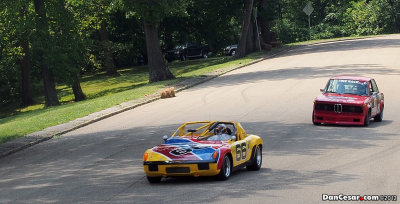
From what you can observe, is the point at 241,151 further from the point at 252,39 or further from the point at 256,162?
the point at 252,39

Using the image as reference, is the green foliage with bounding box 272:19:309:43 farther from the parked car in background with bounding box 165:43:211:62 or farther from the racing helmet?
the racing helmet

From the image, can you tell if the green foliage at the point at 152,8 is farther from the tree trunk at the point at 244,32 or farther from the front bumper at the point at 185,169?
the front bumper at the point at 185,169

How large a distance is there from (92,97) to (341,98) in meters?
28.7

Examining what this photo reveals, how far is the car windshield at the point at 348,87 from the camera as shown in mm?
23806

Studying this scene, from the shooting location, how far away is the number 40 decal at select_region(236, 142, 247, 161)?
14.7 m

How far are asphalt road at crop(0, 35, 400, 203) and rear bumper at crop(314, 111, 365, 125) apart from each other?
0.26 metres

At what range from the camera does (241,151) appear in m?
14.9

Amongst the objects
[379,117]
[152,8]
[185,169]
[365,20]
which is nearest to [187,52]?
[365,20]

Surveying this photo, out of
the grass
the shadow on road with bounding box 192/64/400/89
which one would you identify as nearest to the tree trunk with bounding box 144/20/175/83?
the grass

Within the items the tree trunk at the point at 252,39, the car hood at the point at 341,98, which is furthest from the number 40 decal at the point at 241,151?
the tree trunk at the point at 252,39

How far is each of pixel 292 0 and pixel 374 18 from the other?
12623 mm

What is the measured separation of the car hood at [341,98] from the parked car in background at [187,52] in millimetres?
51684

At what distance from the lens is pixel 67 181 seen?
15570 mm

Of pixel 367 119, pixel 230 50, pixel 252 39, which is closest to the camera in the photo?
pixel 367 119
